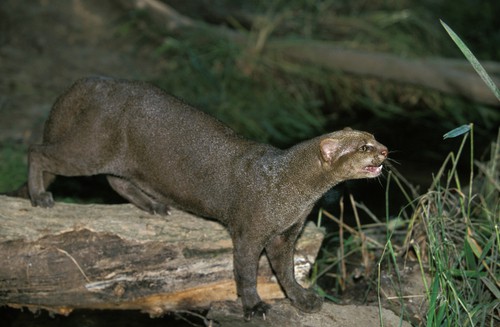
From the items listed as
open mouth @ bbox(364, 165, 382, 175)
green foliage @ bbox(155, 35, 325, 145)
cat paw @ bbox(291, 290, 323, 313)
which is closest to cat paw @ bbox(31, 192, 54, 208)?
cat paw @ bbox(291, 290, 323, 313)

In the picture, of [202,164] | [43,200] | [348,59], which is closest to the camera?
[202,164]

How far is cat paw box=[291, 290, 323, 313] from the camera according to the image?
18.7 feet

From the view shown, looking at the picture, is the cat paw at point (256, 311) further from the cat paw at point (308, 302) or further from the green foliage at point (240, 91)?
the green foliage at point (240, 91)

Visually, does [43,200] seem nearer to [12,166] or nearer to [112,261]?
[112,261]

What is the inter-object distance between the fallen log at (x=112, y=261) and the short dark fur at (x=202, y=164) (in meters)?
0.21

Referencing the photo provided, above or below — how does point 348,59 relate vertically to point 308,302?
above

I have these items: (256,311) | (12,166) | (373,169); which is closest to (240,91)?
(12,166)

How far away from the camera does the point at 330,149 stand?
5.35 meters

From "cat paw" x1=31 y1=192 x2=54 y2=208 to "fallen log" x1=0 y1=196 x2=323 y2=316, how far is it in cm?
5

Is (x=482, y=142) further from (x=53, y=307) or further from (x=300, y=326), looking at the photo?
(x=53, y=307)

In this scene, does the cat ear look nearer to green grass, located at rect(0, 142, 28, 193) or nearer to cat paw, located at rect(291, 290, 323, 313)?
cat paw, located at rect(291, 290, 323, 313)

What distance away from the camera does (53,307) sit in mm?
5828

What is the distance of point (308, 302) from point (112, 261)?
138 centimetres

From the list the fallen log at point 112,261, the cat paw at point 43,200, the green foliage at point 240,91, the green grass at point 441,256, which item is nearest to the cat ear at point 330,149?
the green grass at point 441,256
